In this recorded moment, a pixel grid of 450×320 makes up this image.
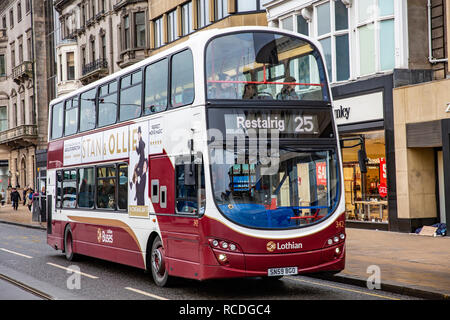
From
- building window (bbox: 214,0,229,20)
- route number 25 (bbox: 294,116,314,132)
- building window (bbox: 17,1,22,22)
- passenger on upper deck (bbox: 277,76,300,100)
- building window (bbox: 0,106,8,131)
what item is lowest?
route number 25 (bbox: 294,116,314,132)

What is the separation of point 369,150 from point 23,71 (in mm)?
43814

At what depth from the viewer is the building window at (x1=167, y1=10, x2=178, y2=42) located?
34578 mm

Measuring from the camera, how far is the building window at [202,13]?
31.1 m

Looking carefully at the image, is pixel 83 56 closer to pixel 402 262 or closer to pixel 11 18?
pixel 11 18

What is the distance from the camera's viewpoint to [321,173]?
431 inches

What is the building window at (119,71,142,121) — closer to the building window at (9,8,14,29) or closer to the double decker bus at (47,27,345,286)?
the double decker bus at (47,27,345,286)

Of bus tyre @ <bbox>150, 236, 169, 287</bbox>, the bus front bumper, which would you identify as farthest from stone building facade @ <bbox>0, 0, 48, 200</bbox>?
the bus front bumper

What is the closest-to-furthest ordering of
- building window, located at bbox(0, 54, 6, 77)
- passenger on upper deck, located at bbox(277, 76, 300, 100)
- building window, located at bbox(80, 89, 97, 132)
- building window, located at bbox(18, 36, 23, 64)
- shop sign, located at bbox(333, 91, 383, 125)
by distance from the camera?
passenger on upper deck, located at bbox(277, 76, 300, 100) < building window, located at bbox(80, 89, 97, 132) < shop sign, located at bbox(333, 91, 383, 125) < building window, located at bbox(18, 36, 23, 64) < building window, located at bbox(0, 54, 6, 77)

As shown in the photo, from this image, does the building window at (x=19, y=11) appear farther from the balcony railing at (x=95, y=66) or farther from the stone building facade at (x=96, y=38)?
the balcony railing at (x=95, y=66)

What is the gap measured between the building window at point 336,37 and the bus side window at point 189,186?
1342cm

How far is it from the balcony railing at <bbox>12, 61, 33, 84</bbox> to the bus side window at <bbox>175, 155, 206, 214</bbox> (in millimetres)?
51614
